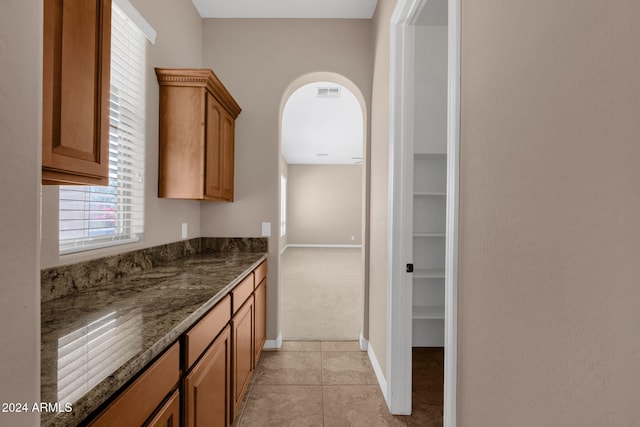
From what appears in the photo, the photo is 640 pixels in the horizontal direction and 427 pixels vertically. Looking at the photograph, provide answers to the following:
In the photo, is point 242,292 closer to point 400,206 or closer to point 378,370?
point 400,206

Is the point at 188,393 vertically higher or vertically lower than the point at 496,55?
lower

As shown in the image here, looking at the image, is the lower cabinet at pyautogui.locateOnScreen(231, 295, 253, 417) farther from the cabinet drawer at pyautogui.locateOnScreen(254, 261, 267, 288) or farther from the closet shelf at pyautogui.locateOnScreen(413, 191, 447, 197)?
the closet shelf at pyautogui.locateOnScreen(413, 191, 447, 197)

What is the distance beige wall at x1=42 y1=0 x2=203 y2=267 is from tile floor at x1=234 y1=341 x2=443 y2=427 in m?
1.28

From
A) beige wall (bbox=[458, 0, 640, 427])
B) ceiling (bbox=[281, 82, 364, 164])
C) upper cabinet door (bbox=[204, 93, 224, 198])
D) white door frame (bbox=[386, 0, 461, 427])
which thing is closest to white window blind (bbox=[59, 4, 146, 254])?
upper cabinet door (bbox=[204, 93, 224, 198])

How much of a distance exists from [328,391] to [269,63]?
275cm

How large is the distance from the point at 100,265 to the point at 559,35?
Result: 1.96 m

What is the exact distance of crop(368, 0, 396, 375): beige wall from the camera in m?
2.27

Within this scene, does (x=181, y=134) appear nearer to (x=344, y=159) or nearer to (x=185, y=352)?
(x=185, y=352)

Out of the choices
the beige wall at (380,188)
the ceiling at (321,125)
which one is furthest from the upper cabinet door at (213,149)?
the ceiling at (321,125)

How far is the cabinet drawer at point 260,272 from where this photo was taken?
8.12 feet

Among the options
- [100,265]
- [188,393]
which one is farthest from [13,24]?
[100,265]

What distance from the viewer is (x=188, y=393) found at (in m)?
1.17

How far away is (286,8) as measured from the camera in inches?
110

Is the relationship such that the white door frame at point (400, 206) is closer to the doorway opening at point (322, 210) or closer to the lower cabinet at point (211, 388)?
the doorway opening at point (322, 210)
